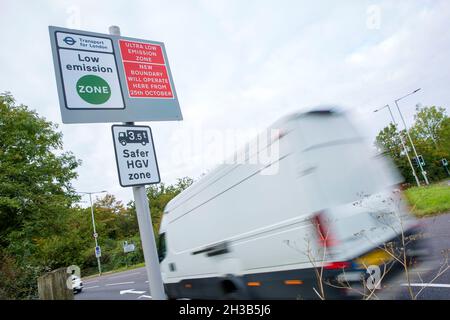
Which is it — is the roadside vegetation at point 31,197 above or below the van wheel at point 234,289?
above

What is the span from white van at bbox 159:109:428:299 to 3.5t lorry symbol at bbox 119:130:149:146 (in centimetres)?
184

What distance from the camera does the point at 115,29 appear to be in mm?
2752

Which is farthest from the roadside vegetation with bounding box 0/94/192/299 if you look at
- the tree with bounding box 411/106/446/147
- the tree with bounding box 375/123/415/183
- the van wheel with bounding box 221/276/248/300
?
the tree with bounding box 411/106/446/147

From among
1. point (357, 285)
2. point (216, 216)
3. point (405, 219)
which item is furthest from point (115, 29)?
point (405, 219)

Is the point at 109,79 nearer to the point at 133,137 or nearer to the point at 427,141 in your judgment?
the point at 133,137

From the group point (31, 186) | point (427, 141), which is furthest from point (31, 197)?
point (427, 141)

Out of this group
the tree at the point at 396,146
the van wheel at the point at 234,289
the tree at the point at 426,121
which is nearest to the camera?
the van wheel at the point at 234,289

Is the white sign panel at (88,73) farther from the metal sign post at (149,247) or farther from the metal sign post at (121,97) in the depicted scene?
the metal sign post at (149,247)

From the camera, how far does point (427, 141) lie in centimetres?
3972

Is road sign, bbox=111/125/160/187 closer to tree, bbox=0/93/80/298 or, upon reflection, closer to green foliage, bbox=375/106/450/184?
tree, bbox=0/93/80/298

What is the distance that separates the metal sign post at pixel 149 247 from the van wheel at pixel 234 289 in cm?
247

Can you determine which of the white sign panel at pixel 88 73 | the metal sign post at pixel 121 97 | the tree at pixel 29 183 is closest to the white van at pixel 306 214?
the metal sign post at pixel 121 97

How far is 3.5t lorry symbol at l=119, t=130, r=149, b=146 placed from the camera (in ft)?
7.97

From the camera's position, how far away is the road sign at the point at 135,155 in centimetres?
235
